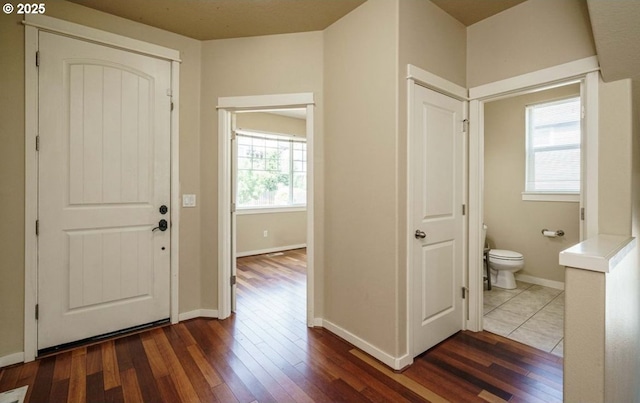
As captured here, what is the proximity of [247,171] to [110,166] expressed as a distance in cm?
301

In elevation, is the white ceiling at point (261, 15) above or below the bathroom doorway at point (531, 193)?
above

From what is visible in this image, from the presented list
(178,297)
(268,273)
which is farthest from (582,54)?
(268,273)

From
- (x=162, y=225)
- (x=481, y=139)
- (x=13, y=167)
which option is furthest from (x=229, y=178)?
(x=481, y=139)

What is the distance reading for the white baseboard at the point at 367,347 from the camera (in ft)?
6.44

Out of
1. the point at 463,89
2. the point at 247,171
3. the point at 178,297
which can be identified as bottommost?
the point at 178,297

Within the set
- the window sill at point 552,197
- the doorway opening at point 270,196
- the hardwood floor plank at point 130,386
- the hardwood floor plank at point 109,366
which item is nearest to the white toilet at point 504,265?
the window sill at point 552,197

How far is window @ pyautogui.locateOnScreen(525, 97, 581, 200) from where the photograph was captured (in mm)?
3440

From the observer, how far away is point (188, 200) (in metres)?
2.71

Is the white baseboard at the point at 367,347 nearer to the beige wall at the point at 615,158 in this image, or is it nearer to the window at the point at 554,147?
the beige wall at the point at 615,158

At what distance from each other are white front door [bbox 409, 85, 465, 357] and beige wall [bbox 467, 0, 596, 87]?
39 centimetres

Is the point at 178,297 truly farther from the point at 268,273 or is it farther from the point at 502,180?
the point at 502,180

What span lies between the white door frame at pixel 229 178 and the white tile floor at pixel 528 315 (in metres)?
1.76

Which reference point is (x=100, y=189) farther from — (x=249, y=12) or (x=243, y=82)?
(x=249, y=12)

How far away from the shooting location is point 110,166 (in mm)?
2346
